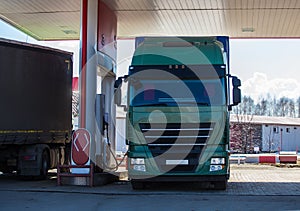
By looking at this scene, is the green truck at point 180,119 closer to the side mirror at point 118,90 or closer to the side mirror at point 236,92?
the side mirror at point 236,92

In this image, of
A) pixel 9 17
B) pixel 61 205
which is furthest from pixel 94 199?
pixel 9 17

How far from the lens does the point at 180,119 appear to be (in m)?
12.1

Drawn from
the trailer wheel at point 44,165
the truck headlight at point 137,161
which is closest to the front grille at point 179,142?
the truck headlight at point 137,161

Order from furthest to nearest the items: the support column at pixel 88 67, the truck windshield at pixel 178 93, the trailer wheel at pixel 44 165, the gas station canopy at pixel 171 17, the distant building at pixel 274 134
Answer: the distant building at pixel 274 134
the gas station canopy at pixel 171 17
the trailer wheel at pixel 44 165
the support column at pixel 88 67
the truck windshield at pixel 178 93

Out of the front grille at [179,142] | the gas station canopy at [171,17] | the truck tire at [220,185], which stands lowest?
the truck tire at [220,185]

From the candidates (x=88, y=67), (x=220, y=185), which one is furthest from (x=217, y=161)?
(x=88, y=67)

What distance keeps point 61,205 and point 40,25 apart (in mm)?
11259

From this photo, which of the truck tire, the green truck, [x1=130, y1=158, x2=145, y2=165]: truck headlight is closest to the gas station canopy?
the green truck

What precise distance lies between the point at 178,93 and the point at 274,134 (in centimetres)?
4657

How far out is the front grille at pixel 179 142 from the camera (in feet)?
39.6

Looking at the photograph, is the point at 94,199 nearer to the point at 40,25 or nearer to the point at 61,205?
the point at 61,205

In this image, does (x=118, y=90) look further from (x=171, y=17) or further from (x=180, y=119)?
(x=171, y=17)

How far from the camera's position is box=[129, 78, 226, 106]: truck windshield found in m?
12.3

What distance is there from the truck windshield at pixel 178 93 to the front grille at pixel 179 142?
552 mm
